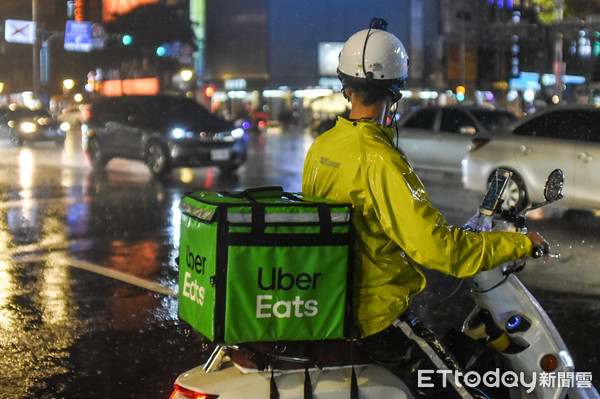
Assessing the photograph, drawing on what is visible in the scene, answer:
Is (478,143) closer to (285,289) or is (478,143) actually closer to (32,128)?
(285,289)

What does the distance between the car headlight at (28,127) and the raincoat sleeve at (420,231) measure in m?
30.1

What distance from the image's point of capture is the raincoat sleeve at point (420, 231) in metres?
2.46

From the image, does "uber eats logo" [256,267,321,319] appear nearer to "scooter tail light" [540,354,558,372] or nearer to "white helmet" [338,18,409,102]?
"white helmet" [338,18,409,102]

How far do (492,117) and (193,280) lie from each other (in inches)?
605

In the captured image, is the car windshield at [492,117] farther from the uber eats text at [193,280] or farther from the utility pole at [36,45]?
the utility pole at [36,45]

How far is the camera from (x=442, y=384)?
261cm

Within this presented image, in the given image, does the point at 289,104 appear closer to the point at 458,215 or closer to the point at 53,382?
the point at 458,215

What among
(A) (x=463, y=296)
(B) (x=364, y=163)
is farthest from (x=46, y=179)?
(B) (x=364, y=163)

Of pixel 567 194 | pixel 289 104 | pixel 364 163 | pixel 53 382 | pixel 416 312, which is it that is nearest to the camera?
pixel 364 163

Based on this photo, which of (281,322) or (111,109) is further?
(111,109)

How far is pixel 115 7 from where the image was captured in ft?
155

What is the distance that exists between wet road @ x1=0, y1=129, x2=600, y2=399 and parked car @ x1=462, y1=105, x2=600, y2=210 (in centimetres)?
42

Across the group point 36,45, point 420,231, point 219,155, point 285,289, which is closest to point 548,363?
point 420,231

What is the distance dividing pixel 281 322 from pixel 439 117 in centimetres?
1513
